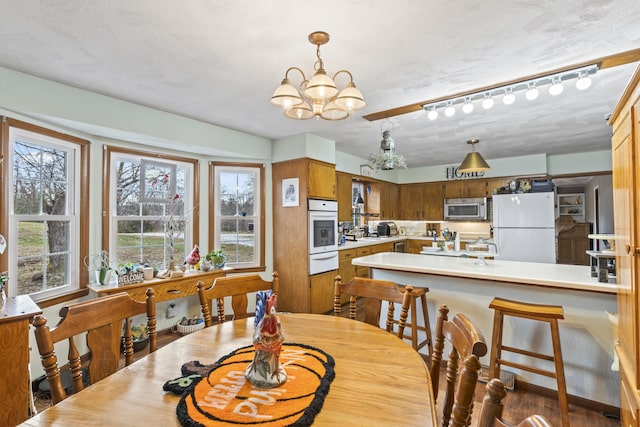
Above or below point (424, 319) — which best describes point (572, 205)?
above

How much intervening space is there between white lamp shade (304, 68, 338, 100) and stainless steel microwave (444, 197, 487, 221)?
5129 millimetres

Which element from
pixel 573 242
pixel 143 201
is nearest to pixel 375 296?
pixel 143 201

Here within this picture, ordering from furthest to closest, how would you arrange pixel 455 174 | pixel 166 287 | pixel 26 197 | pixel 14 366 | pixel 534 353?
pixel 455 174 → pixel 166 287 → pixel 26 197 → pixel 534 353 → pixel 14 366

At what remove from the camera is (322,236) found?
4.18 meters

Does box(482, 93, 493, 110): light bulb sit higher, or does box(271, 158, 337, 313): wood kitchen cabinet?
box(482, 93, 493, 110): light bulb

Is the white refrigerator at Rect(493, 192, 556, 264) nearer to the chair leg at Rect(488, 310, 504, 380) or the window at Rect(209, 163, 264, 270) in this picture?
the chair leg at Rect(488, 310, 504, 380)

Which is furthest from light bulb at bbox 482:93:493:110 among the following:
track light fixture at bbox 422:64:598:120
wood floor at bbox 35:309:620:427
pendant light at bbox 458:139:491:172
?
wood floor at bbox 35:309:620:427

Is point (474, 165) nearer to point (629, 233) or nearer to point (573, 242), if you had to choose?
point (629, 233)

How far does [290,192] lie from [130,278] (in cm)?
206

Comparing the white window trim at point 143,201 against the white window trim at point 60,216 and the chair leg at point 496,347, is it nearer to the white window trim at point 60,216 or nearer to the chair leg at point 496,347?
the white window trim at point 60,216

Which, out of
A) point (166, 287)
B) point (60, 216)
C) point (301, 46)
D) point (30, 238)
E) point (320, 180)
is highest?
point (301, 46)

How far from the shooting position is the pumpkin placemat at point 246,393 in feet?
2.78

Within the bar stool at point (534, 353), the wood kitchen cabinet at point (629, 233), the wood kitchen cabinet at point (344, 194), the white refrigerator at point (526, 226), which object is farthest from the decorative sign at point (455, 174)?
the wood kitchen cabinet at point (629, 233)

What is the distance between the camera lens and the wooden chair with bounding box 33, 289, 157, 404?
105 cm
